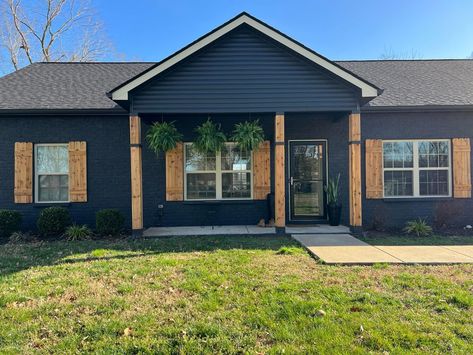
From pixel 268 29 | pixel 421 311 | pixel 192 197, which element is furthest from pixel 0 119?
pixel 421 311

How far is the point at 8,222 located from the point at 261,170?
6.11 metres

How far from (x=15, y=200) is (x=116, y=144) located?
2.83 meters

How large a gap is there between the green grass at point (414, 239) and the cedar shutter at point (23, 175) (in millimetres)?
8063

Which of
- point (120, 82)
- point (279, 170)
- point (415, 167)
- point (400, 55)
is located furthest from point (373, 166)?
point (400, 55)

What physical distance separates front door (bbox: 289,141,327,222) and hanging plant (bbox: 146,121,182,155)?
10.3 feet

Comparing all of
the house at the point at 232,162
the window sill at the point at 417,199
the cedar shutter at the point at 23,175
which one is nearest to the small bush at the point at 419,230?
the house at the point at 232,162

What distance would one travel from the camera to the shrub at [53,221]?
7.40 metres

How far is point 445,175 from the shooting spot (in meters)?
8.49

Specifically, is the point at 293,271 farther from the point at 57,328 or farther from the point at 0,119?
the point at 0,119

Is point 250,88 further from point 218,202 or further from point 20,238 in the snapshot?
point 20,238

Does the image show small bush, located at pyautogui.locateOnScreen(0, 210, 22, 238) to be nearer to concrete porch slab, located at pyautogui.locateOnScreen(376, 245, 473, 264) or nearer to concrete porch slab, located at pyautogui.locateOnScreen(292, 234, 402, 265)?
concrete porch slab, located at pyautogui.locateOnScreen(292, 234, 402, 265)

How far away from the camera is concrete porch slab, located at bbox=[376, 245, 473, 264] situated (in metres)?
5.03

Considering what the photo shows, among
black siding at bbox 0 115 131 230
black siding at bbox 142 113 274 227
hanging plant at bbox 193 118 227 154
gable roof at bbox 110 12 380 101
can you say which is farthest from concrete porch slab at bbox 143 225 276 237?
gable roof at bbox 110 12 380 101

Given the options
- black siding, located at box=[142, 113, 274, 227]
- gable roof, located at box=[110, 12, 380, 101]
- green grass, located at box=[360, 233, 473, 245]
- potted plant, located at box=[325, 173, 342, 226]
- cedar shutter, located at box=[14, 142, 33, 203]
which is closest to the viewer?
green grass, located at box=[360, 233, 473, 245]
